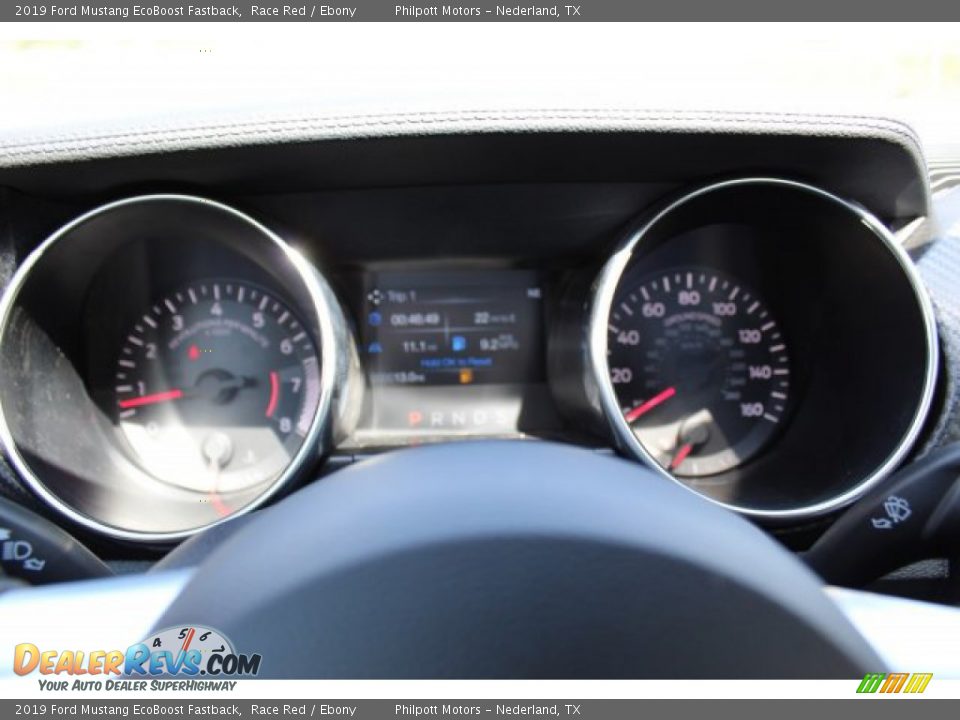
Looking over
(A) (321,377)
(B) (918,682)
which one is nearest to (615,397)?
(A) (321,377)

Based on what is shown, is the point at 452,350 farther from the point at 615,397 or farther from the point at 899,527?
the point at 899,527

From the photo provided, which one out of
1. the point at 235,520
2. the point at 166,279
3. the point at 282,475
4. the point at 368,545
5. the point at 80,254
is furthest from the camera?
the point at 166,279

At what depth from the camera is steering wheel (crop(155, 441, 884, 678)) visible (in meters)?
0.73

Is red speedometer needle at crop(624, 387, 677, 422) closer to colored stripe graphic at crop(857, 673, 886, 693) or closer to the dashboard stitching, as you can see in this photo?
the dashboard stitching

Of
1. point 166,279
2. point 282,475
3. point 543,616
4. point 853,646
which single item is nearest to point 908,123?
point 853,646

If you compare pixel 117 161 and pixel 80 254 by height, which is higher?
pixel 117 161

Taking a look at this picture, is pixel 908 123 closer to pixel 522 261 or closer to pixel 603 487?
pixel 522 261

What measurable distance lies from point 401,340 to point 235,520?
28.0 inches

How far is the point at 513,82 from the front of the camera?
4.78 feet

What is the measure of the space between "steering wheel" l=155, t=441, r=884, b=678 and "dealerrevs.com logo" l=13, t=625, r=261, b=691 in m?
0.02

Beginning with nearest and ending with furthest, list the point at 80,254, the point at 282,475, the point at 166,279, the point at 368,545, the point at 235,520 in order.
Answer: the point at 368,545 → the point at 235,520 → the point at 282,475 → the point at 80,254 → the point at 166,279

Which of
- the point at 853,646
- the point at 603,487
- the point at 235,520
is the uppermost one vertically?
the point at 603,487

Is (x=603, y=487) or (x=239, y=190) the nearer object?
(x=603, y=487)

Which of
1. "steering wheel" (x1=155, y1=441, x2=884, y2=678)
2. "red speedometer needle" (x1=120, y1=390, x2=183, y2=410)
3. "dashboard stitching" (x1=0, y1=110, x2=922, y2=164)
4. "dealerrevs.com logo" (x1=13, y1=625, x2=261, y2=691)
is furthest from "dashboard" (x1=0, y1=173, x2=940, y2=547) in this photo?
"steering wheel" (x1=155, y1=441, x2=884, y2=678)
